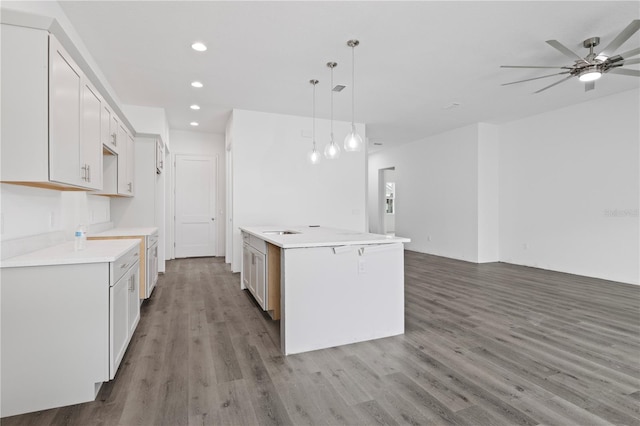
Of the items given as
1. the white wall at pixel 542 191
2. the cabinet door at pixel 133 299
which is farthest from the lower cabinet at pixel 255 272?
the white wall at pixel 542 191

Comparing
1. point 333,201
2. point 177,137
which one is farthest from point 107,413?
point 177,137

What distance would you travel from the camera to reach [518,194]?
6.31 m

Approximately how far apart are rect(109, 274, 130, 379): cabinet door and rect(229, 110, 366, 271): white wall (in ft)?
9.97

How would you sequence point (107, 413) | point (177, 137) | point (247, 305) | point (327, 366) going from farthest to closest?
point (177, 137)
point (247, 305)
point (327, 366)
point (107, 413)

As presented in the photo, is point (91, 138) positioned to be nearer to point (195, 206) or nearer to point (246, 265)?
point (246, 265)

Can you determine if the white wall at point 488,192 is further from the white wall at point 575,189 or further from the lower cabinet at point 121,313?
the lower cabinet at point 121,313

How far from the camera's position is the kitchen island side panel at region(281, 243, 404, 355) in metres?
2.58

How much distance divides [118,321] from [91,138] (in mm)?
1538

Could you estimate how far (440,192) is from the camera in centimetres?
754

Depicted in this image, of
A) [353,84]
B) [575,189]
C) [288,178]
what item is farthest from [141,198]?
[575,189]

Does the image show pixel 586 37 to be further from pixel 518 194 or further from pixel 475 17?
pixel 518 194

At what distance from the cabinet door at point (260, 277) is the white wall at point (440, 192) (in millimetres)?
4916

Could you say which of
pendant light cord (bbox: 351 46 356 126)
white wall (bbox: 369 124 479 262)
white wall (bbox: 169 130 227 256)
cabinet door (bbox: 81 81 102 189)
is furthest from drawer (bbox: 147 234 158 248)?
white wall (bbox: 369 124 479 262)

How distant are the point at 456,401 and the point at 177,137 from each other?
7.16 metres
